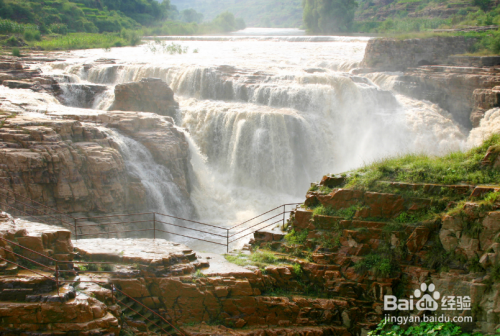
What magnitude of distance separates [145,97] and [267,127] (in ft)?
21.4

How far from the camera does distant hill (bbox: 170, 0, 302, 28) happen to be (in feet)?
289

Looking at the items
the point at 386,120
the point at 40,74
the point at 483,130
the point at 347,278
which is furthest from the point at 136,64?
the point at 347,278

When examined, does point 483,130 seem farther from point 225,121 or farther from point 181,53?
point 181,53

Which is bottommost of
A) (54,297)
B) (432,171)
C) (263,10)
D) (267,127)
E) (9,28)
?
(54,297)

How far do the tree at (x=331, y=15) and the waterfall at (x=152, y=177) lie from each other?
135 feet

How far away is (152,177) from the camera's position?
60.1ft

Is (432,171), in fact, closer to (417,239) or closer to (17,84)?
(417,239)

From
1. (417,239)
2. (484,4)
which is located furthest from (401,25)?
(417,239)

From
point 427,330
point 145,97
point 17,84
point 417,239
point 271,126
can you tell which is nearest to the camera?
point 427,330

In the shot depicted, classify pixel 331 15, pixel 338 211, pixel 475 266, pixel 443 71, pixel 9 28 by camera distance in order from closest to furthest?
pixel 475 266 → pixel 338 211 → pixel 443 71 → pixel 9 28 → pixel 331 15

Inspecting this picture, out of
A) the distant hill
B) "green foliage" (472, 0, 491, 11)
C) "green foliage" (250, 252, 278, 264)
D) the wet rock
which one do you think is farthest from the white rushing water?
the distant hill

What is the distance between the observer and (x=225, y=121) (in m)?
23.5

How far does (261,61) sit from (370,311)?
2519 centimetres

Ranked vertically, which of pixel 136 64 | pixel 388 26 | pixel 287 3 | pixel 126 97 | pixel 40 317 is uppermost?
pixel 287 3
